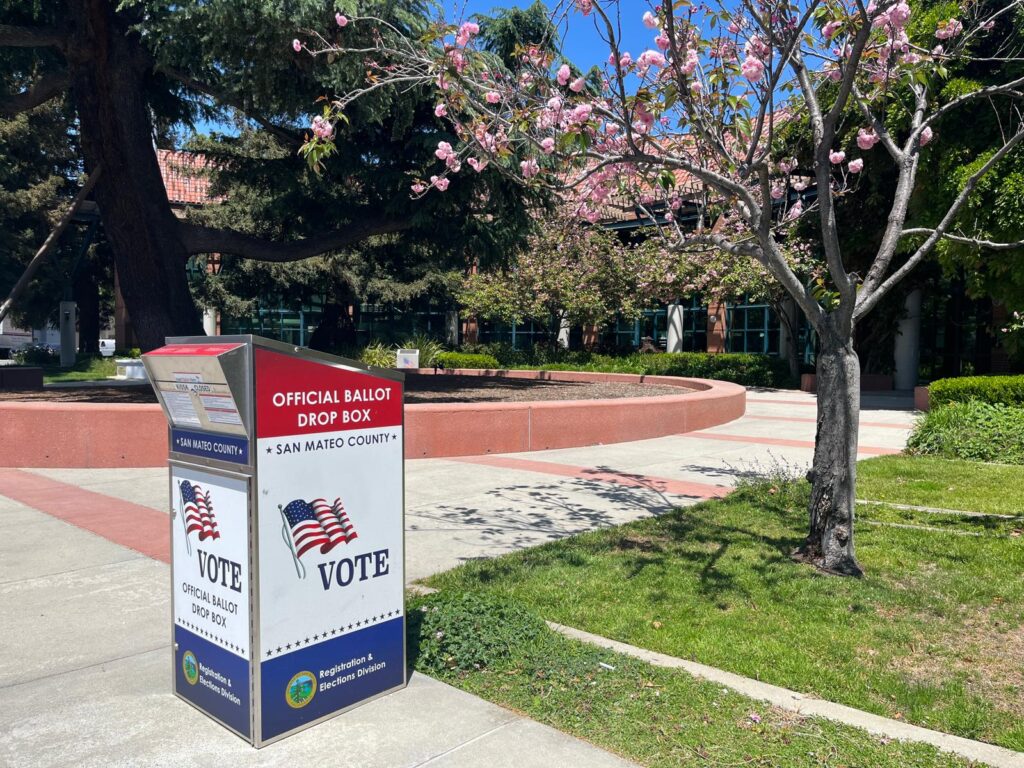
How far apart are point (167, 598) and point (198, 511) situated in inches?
76.3

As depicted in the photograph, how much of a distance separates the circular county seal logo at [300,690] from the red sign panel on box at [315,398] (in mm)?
1032

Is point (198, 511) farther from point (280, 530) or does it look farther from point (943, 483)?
point (943, 483)

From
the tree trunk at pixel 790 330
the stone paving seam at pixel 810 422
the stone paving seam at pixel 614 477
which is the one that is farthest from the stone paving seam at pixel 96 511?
the tree trunk at pixel 790 330

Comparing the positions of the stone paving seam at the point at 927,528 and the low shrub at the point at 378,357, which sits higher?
the low shrub at the point at 378,357

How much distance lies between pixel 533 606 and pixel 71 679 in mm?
2476

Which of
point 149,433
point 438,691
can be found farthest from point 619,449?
point 438,691

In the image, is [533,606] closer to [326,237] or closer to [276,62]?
[276,62]

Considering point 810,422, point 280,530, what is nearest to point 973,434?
point 810,422

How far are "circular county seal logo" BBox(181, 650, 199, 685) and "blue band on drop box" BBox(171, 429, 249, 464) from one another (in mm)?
910

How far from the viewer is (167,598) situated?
199 inches

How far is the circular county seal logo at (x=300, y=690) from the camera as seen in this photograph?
333 centimetres

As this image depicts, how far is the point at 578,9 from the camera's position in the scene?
564cm

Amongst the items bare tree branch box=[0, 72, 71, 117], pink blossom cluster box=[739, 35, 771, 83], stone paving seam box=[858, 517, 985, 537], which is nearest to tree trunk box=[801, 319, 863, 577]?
stone paving seam box=[858, 517, 985, 537]

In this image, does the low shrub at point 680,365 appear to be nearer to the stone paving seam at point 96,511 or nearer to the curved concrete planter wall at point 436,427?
the curved concrete planter wall at point 436,427
